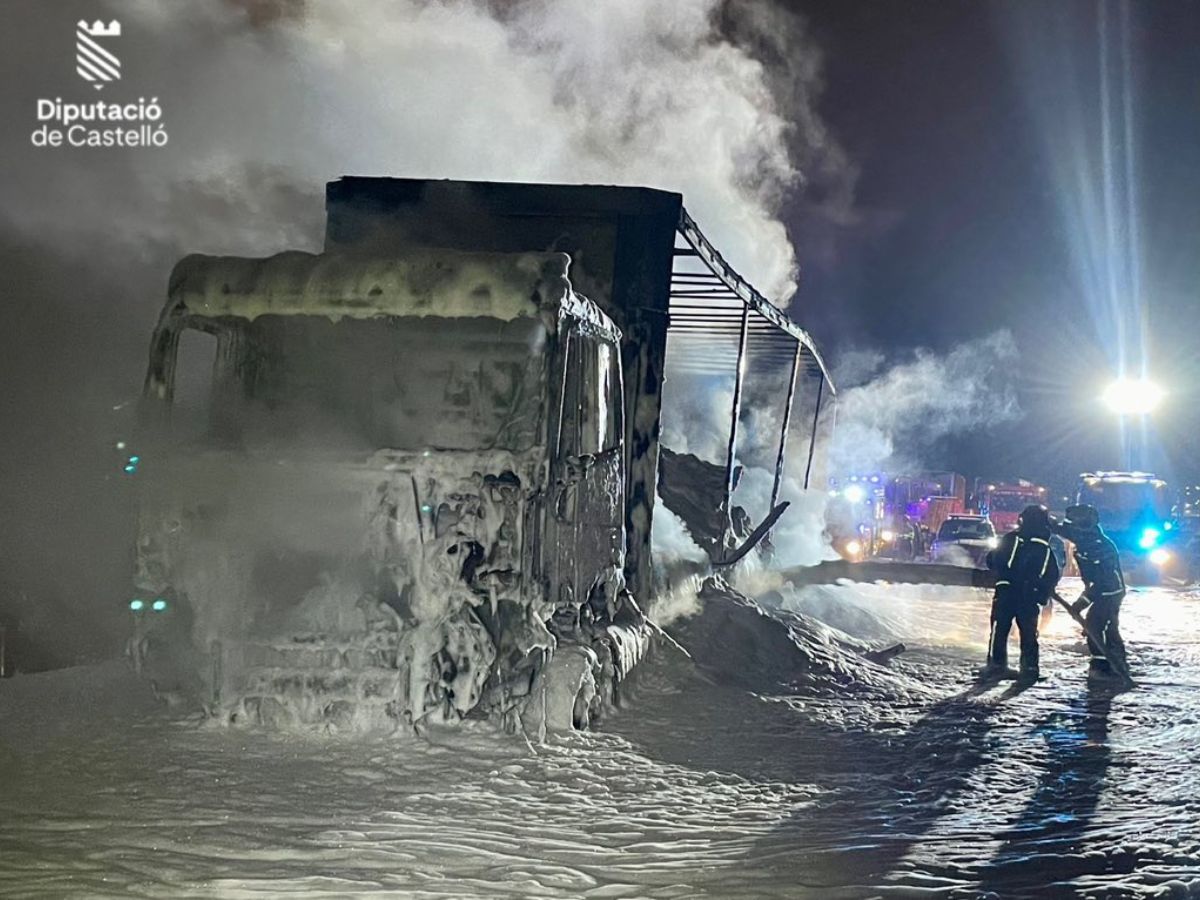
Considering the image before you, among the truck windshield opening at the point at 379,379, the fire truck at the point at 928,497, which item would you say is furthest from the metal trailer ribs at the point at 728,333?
the fire truck at the point at 928,497

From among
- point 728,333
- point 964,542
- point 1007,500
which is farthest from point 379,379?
point 1007,500

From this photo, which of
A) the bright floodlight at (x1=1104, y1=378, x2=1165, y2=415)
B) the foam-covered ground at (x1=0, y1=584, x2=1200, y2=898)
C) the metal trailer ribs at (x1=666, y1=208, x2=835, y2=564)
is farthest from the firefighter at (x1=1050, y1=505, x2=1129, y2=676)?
the bright floodlight at (x1=1104, y1=378, x2=1165, y2=415)

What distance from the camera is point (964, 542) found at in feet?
79.9

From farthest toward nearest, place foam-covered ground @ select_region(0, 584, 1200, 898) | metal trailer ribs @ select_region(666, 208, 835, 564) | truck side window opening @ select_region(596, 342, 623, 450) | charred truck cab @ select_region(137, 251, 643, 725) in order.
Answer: metal trailer ribs @ select_region(666, 208, 835, 564)
truck side window opening @ select_region(596, 342, 623, 450)
charred truck cab @ select_region(137, 251, 643, 725)
foam-covered ground @ select_region(0, 584, 1200, 898)

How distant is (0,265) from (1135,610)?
17.3 meters

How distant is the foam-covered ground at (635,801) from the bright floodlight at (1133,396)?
46.6 m

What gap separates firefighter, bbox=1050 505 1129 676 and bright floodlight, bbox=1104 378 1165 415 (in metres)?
43.6

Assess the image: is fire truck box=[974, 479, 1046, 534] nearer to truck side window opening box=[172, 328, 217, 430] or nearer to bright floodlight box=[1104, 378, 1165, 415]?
bright floodlight box=[1104, 378, 1165, 415]

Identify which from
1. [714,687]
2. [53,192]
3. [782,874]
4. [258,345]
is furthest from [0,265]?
[782,874]

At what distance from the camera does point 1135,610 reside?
1681cm

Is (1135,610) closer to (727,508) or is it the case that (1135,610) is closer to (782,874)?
(727,508)

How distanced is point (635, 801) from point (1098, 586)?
25.7 feet

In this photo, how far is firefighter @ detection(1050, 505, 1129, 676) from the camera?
11398mm

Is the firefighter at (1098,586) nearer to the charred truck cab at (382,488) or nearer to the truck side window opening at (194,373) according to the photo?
the charred truck cab at (382,488)
